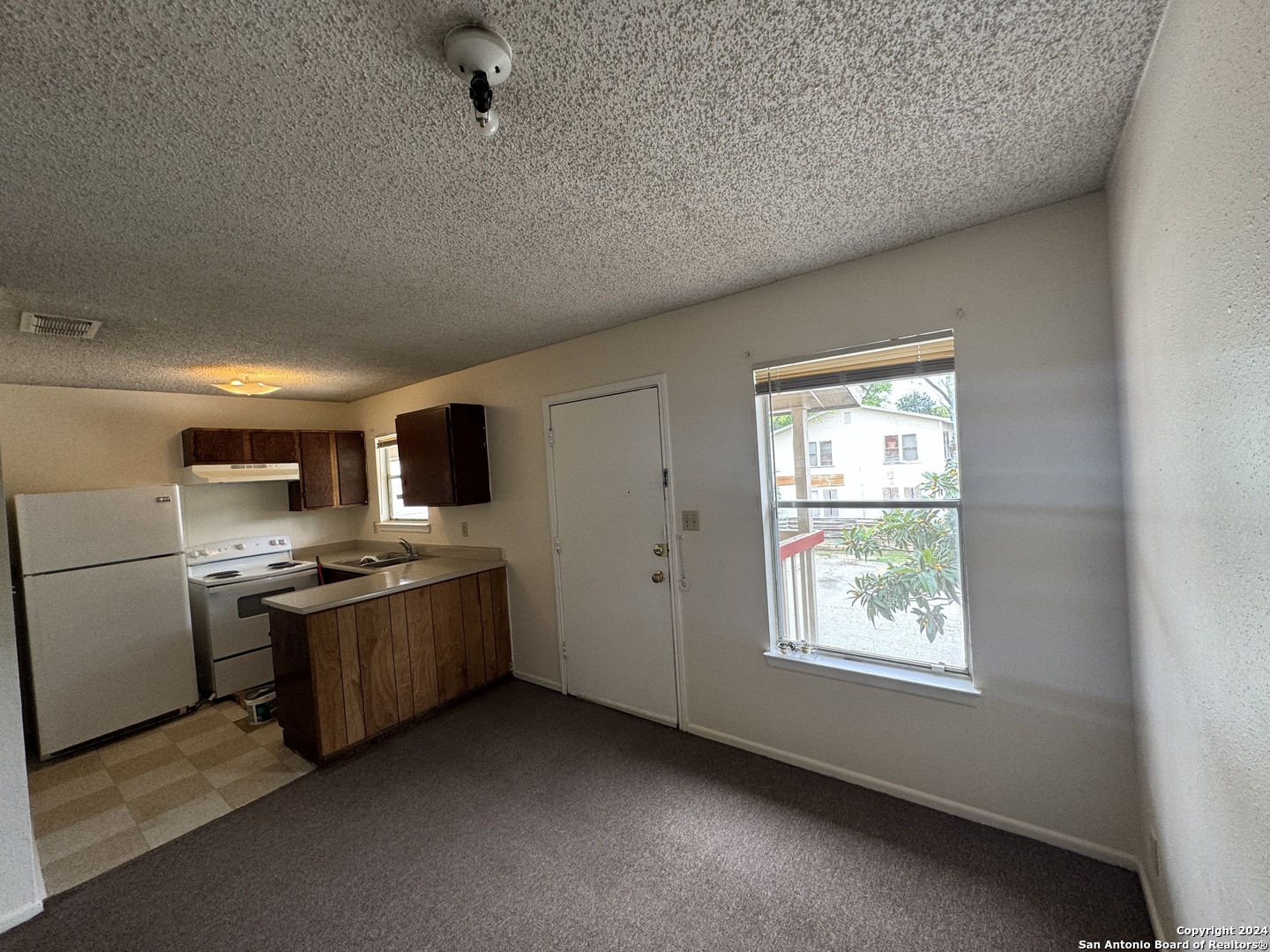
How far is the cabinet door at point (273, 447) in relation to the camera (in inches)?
164

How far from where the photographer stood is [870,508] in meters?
2.21

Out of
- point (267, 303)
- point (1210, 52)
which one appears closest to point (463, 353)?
point (267, 303)

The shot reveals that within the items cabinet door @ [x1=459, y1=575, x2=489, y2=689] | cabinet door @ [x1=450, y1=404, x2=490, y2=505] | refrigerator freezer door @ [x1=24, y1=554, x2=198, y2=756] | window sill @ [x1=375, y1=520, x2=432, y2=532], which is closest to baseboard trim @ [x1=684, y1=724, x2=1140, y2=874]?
cabinet door @ [x1=459, y1=575, x2=489, y2=689]

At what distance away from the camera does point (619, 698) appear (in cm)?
314

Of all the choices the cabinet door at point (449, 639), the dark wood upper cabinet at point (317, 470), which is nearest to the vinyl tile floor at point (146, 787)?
the cabinet door at point (449, 639)

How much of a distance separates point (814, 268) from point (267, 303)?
2553 millimetres

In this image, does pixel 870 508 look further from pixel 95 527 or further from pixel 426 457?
pixel 95 527

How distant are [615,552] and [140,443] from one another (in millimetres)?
3926

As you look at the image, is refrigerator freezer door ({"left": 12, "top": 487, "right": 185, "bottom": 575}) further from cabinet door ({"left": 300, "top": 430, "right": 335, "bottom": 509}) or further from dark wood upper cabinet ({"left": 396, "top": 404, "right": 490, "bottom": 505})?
dark wood upper cabinet ({"left": 396, "top": 404, "right": 490, "bottom": 505})

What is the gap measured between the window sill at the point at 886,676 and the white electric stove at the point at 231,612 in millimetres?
3857

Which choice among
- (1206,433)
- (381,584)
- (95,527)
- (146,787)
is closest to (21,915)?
(146,787)

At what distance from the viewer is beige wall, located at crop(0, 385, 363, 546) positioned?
341cm

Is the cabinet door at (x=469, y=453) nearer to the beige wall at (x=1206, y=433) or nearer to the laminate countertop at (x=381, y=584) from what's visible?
the laminate countertop at (x=381, y=584)

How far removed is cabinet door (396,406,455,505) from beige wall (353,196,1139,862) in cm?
201
